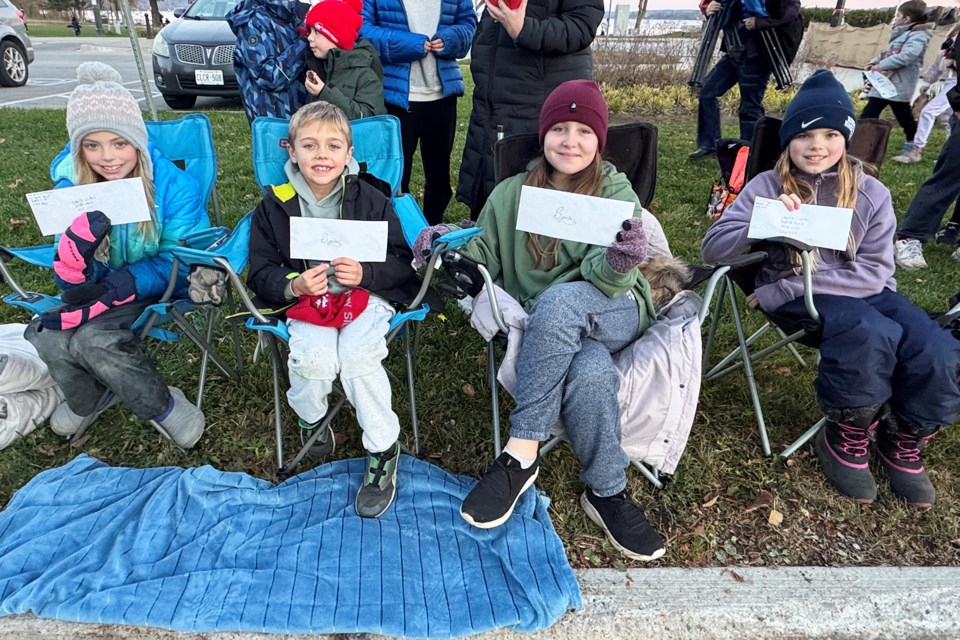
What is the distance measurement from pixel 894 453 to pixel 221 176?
563 centimetres

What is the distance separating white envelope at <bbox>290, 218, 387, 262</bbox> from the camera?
2.41 m

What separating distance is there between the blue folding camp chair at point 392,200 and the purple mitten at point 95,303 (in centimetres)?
41

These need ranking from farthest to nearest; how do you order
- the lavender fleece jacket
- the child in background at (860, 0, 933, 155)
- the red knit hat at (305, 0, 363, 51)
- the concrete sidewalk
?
1. the child in background at (860, 0, 933, 155)
2. the red knit hat at (305, 0, 363, 51)
3. the lavender fleece jacket
4. the concrete sidewalk

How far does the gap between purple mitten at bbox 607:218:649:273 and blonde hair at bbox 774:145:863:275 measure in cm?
88

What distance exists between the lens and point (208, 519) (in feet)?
7.50

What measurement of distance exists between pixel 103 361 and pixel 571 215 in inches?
76.0

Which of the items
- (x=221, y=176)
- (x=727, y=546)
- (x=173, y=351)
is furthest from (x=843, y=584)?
(x=221, y=176)

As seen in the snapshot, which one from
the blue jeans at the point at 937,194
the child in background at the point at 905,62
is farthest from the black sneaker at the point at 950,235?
the child in background at the point at 905,62

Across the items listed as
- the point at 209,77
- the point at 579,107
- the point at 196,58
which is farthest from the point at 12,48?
the point at 579,107

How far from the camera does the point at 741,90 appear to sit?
232 inches

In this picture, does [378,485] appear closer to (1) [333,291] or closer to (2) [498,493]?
(2) [498,493]

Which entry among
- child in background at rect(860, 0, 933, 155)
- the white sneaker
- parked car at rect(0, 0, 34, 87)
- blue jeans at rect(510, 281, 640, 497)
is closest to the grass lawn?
blue jeans at rect(510, 281, 640, 497)

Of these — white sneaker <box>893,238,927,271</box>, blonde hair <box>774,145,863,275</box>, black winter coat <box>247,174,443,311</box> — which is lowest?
white sneaker <box>893,238,927,271</box>

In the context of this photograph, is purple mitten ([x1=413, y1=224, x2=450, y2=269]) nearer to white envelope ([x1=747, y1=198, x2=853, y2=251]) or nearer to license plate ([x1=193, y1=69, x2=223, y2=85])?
white envelope ([x1=747, y1=198, x2=853, y2=251])
